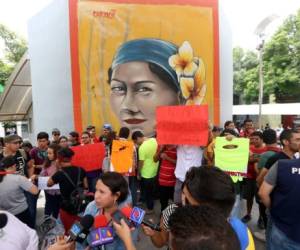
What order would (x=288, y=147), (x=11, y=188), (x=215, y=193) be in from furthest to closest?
(x=11, y=188) → (x=288, y=147) → (x=215, y=193)

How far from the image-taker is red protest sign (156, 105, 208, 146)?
15.9 ft

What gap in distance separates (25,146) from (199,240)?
5.72 meters

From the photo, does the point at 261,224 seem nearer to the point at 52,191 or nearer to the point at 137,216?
the point at 52,191

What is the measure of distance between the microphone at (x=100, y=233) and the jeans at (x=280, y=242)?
160 centimetres

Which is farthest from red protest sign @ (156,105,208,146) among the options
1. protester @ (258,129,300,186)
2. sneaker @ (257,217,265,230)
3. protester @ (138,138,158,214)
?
sneaker @ (257,217,265,230)

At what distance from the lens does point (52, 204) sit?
4.99 metres

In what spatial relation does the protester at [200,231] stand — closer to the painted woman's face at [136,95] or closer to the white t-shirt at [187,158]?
the white t-shirt at [187,158]

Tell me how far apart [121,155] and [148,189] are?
93 centimetres

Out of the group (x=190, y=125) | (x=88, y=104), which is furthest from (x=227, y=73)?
(x=190, y=125)

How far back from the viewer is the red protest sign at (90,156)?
215 inches

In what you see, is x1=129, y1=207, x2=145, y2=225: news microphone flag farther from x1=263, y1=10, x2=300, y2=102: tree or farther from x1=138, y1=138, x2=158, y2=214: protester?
x1=263, y1=10, x2=300, y2=102: tree

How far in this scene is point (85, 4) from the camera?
30.8ft

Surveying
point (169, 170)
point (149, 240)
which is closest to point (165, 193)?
point (169, 170)

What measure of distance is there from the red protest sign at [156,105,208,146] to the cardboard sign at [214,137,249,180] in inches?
11.4
